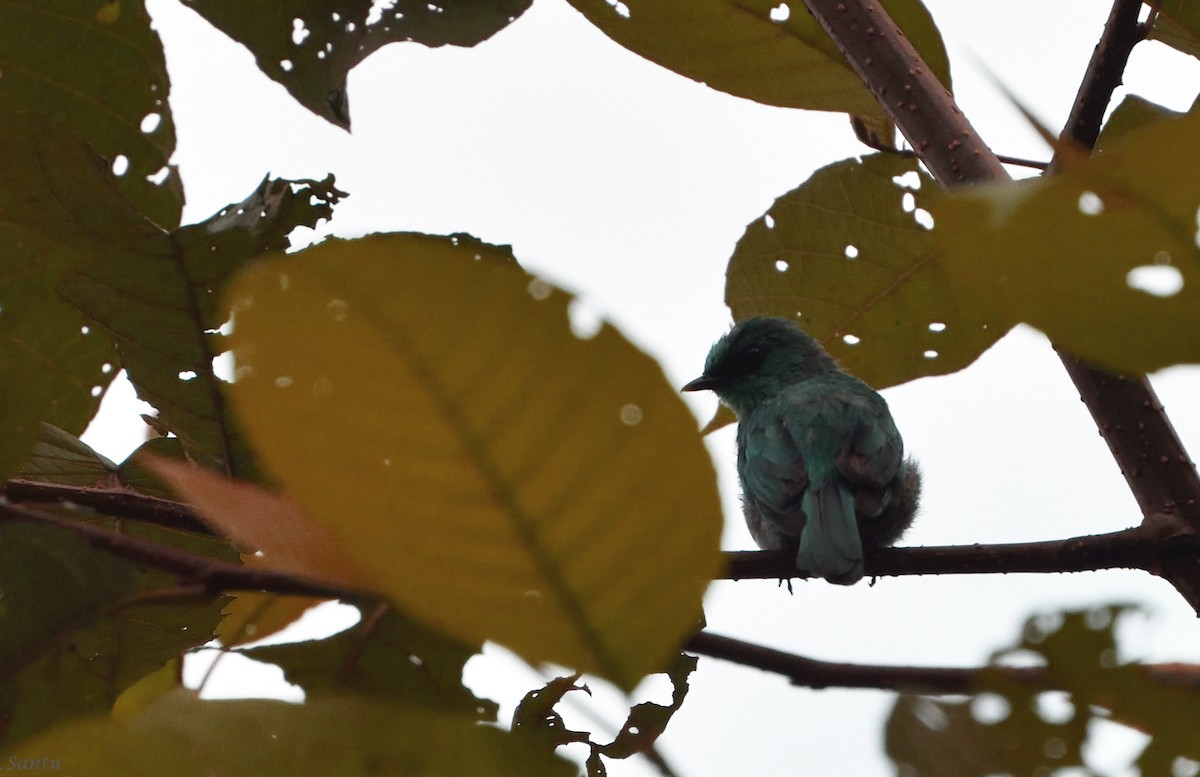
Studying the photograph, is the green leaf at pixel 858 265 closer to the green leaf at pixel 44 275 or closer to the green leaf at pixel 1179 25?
the green leaf at pixel 1179 25

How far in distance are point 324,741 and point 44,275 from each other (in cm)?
86

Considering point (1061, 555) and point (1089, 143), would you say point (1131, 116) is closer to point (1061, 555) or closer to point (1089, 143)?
point (1089, 143)

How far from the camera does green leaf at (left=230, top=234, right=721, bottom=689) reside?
0.80 meters

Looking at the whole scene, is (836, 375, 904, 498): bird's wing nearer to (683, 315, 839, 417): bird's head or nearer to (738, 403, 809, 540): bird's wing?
(738, 403, 809, 540): bird's wing

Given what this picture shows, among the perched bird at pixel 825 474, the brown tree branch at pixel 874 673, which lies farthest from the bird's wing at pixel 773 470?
the brown tree branch at pixel 874 673

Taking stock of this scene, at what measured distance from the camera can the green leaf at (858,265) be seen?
9.73 feet

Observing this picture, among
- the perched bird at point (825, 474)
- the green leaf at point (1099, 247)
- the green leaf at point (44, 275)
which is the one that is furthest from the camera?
the perched bird at point (825, 474)

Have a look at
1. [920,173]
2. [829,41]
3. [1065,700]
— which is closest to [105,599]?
[1065,700]

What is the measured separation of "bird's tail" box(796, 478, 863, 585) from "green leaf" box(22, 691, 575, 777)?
2.56 metres

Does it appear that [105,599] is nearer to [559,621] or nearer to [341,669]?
[341,669]

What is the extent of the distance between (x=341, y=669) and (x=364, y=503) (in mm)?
971

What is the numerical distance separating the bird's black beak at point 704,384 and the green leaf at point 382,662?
404 centimetres

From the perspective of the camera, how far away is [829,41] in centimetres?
281

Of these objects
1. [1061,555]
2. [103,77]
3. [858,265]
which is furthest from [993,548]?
[103,77]
